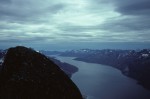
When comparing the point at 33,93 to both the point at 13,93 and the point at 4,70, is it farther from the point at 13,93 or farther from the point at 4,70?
the point at 4,70

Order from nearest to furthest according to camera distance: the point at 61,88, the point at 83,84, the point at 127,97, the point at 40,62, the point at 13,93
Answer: the point at 13,93
the point at 61,88
the point at 40,62
the point at 127,97
the point at 83,84

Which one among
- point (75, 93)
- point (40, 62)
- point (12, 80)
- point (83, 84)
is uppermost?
point (40, 62)

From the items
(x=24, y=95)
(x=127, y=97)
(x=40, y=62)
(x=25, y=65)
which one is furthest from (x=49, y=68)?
(x=127, y=97)

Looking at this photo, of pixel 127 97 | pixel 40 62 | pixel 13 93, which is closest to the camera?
pixel 13 93

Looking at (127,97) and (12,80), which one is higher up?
(12,80)

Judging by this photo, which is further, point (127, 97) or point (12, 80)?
point (127, 97)

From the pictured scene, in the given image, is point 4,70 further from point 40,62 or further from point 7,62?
point 40,62
